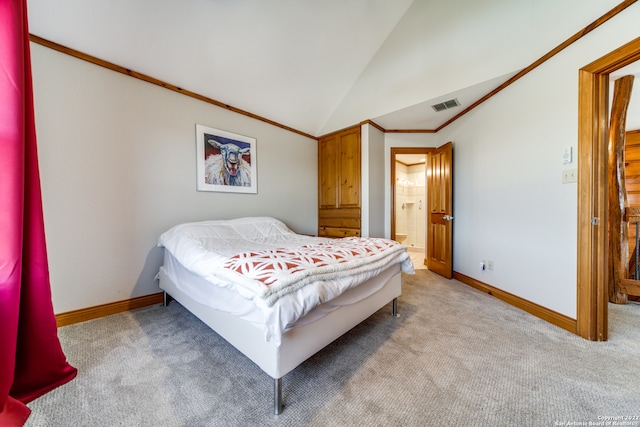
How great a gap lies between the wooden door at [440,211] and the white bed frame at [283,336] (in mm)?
1952

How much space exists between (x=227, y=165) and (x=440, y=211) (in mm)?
3028

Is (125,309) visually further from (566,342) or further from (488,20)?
(488,20)

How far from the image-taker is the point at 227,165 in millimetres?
2855

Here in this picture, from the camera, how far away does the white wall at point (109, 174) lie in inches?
73.1

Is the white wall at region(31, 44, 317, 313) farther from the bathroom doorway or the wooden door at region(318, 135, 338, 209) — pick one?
the bathroom doorway

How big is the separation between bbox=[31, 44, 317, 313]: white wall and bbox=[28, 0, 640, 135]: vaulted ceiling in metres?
0.26

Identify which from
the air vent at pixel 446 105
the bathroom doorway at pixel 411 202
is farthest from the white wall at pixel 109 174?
the bathroom doorway at pixel 411 202

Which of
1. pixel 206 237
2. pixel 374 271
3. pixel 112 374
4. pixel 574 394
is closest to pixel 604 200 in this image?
pixel 574 394

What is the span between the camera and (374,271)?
1.58 meters

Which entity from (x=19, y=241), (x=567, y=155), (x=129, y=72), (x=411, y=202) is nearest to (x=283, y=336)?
(x=19, y=241)

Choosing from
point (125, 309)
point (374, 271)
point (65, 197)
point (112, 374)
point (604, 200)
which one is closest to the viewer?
point (112, 374)

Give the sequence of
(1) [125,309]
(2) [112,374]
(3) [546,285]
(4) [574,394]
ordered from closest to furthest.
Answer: (4) [574,394] < (2) [112,374] < (3) [546,285] < (1) [125,309]

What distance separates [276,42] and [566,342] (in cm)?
368

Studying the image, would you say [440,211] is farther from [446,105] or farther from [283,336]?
[283,336]
